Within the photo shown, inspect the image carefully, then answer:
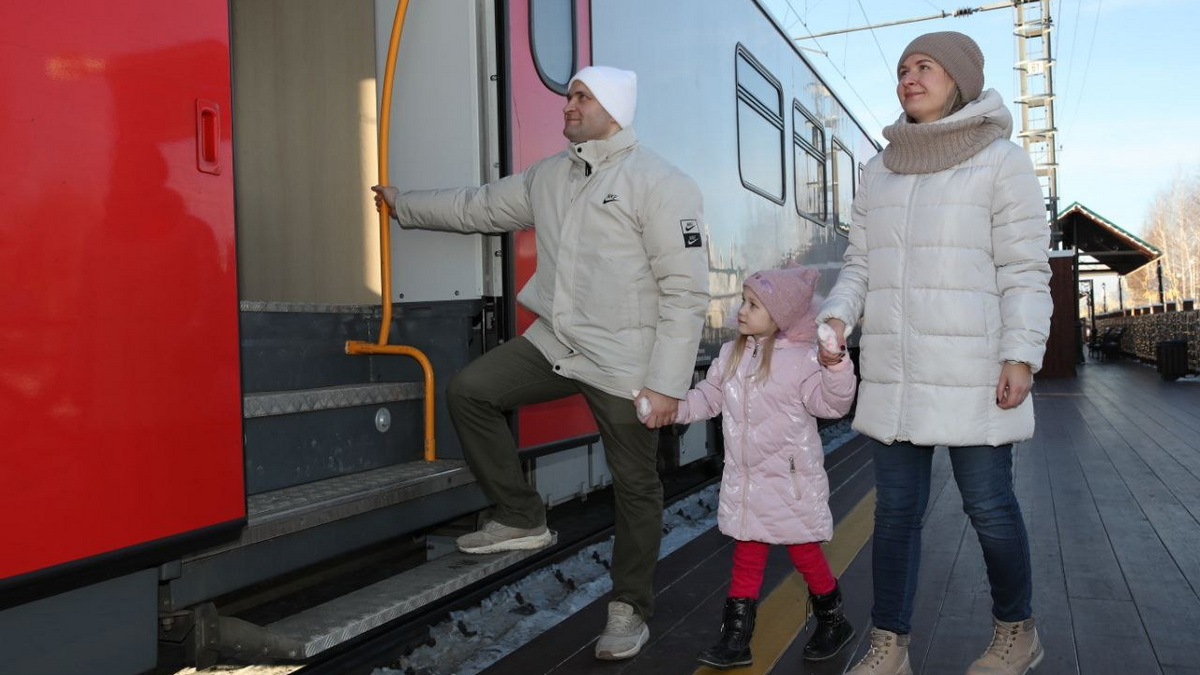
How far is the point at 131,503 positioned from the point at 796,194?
19.9ft

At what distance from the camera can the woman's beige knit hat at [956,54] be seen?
2668mm

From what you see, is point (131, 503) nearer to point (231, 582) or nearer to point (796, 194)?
point (231, 582)

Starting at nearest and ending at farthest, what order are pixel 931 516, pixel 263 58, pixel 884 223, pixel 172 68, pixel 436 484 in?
pixel 172 68 < pixel 884 223 < pixel 436 484 < pixel 263 58 < pixel 931 516

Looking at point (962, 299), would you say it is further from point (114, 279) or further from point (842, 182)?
point (842, 182)

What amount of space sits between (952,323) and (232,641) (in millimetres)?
1964

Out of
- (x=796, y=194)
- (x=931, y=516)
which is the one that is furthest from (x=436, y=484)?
(x=796, y=194)

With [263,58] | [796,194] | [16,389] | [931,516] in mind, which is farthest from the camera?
[796,194]

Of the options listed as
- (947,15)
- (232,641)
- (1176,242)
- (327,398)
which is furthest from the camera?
(1176,242)

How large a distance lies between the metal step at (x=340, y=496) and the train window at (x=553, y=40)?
4.84 ft

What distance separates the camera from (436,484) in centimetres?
324

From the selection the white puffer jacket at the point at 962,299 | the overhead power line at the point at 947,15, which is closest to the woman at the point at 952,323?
the white puffer jacket at the point at 962,299

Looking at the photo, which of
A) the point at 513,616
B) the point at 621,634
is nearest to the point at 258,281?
the point at 513,616

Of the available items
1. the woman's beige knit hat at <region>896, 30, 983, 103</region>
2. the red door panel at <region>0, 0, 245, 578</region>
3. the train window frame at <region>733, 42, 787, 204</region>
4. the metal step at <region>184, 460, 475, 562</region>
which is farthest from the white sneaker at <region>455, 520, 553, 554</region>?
the train window frame at <region>733, 42, 787, 204</region>

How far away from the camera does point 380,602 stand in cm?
280
